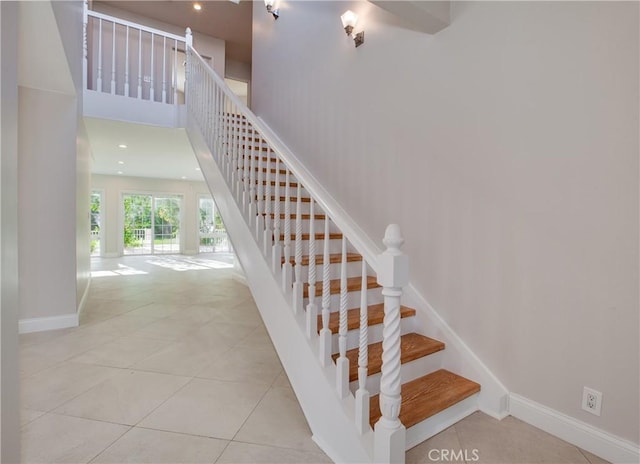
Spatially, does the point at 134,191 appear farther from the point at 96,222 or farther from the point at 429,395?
the point at 429,395

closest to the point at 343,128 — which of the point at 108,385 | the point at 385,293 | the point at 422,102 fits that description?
the point at 422,102

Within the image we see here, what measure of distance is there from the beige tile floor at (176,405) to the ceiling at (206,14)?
5.18 metres

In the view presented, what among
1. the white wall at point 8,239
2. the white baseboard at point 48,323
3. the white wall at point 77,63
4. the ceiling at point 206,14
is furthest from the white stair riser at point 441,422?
the ceiling at point 206,14

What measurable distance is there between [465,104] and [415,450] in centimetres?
188

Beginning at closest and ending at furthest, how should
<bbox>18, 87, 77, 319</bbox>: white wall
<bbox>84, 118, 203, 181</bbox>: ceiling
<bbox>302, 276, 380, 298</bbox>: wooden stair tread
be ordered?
1. <bbox>302, 276, 380, 298</bbox>: wooden stair tread
2. <bbox>18, 87, 77, 319</bbox>: white wall
3. <bbox>84, 118, 203, 181</bbox>: ceiling

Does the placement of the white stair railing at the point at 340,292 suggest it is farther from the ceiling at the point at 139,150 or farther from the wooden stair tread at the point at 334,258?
the ceiling at the point at 139,150

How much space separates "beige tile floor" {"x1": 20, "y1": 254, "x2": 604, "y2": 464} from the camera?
1.45 metres

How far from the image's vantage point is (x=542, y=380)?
5.37 ft

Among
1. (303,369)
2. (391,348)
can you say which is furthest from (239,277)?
(391,348)

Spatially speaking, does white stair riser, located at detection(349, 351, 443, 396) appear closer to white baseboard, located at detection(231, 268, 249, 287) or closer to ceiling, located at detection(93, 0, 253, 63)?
white baseboard, located at detection(231, 268, 249, 287)

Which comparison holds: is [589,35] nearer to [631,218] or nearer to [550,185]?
[550,185]

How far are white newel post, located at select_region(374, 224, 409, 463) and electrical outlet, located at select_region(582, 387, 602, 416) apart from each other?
Answer: 960 millimetres

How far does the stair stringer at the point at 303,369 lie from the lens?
53.7 inches

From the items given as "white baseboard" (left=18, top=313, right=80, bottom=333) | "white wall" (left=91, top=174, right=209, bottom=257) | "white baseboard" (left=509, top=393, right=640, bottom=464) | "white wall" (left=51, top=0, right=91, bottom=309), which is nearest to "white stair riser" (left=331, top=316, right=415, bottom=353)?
"white baseboard" (left=509, top=393, right=640, bottom=464)
